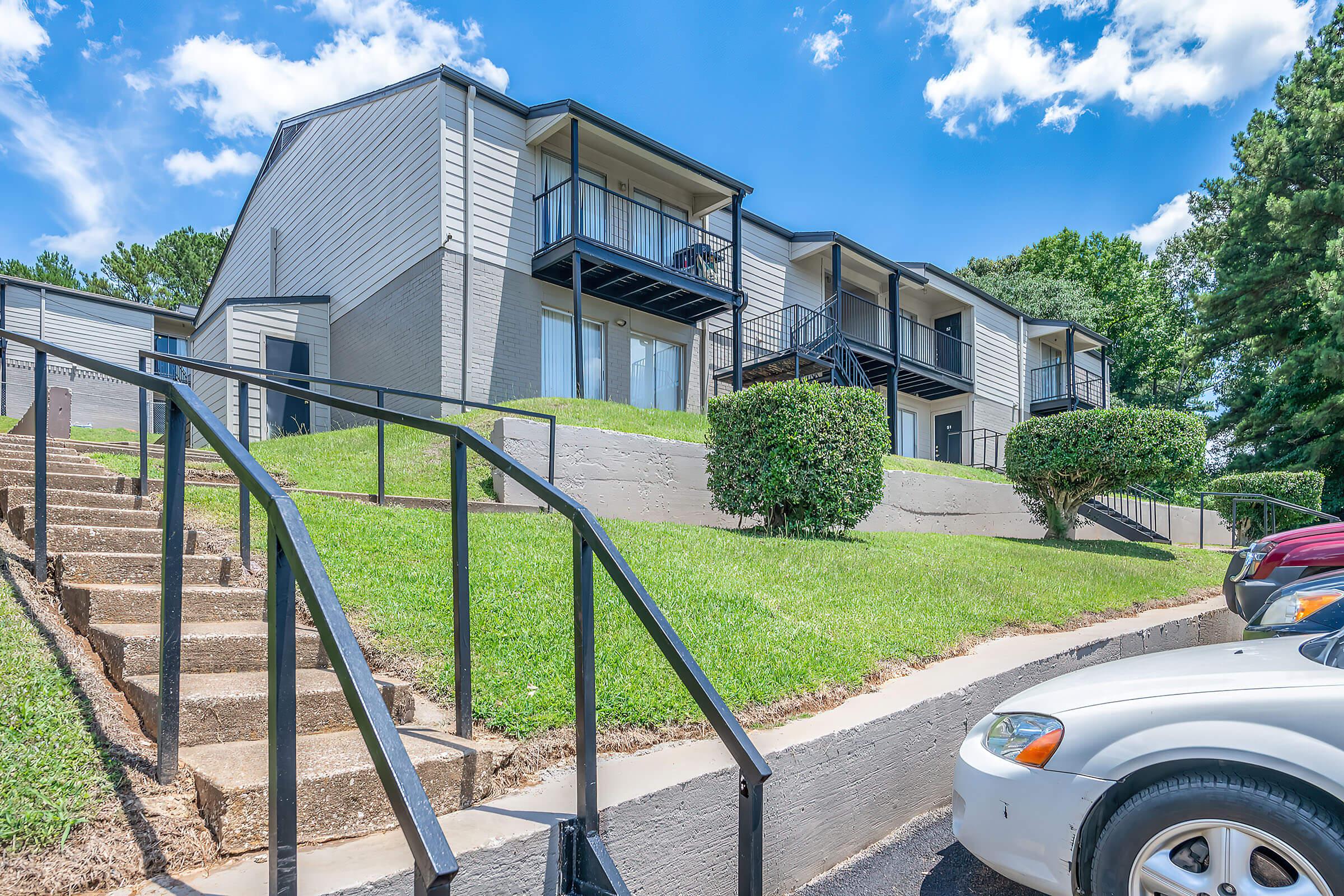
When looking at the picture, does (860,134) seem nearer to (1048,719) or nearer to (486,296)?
(486,296)

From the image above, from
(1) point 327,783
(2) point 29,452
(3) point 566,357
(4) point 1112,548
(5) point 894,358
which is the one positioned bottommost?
(4) point 1112,548

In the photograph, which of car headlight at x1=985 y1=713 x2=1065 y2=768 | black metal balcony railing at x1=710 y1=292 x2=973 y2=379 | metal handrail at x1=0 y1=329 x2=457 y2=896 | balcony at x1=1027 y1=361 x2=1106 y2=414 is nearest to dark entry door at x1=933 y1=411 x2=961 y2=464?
black metal balcony railing at x1=710 y1=292 x2=973 y2=379

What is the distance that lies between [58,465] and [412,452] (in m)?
5.20

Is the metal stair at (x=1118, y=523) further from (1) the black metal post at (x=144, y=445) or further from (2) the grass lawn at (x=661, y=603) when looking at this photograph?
(1) the black metal post at (x=144, y=445)

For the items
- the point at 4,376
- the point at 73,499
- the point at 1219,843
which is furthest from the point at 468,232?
the point at 1219,843

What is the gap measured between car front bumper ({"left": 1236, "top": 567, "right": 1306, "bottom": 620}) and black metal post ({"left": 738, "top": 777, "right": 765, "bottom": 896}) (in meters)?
5.78

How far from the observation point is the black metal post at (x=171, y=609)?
213 centimetres

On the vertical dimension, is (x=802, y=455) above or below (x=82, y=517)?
above

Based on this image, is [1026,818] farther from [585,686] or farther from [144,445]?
[144,445]

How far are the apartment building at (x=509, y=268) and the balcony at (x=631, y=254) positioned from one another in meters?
0.05

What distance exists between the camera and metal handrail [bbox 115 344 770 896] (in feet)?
6.51

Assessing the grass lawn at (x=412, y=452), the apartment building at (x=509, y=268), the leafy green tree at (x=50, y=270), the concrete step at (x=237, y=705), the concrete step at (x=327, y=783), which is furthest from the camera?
the leafy green tree at (x=50, y=270)

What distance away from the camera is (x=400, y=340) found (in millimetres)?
14000

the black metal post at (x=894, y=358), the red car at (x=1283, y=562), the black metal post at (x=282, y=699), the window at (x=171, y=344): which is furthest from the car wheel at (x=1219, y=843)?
the window at (x=171, y=344)
